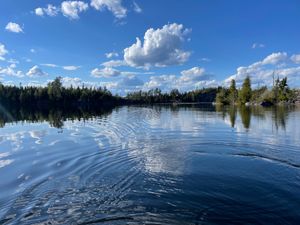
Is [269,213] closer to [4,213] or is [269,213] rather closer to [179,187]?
[179,187]

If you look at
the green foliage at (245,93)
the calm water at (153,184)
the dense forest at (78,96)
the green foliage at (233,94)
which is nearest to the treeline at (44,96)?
the dense forest at (78,96)

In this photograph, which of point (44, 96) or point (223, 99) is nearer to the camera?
point (44, 96)

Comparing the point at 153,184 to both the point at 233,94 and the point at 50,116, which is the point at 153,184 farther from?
the point at 233,94

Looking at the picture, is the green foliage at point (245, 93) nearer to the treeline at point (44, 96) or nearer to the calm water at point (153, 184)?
the treeline at point (44, 96)

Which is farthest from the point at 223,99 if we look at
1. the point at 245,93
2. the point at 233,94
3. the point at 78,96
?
the point at 78,96

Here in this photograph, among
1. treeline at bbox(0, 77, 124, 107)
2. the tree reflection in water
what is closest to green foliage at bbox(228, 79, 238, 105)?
treeline at bbox(0, 77, 124, 107)

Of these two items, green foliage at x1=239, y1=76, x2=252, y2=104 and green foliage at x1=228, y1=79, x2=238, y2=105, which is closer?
green foliage at x1=239, y1=76, x2=252, y2=104

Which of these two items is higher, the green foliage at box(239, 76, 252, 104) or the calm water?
the green foliage at box(239, 76, 252, 104)

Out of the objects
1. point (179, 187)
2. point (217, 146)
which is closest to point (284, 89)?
point (217, 146)

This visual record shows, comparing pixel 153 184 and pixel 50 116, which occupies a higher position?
pixel 50 116

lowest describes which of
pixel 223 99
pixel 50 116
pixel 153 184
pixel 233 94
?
pixel 153 184

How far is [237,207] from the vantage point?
1084 centimetres

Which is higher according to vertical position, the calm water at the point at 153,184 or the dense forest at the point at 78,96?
the dense forest at the point at 78,96

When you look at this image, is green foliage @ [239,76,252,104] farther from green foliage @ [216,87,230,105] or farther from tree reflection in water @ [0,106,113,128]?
tree reflection in water @ [0,106,113,128]
